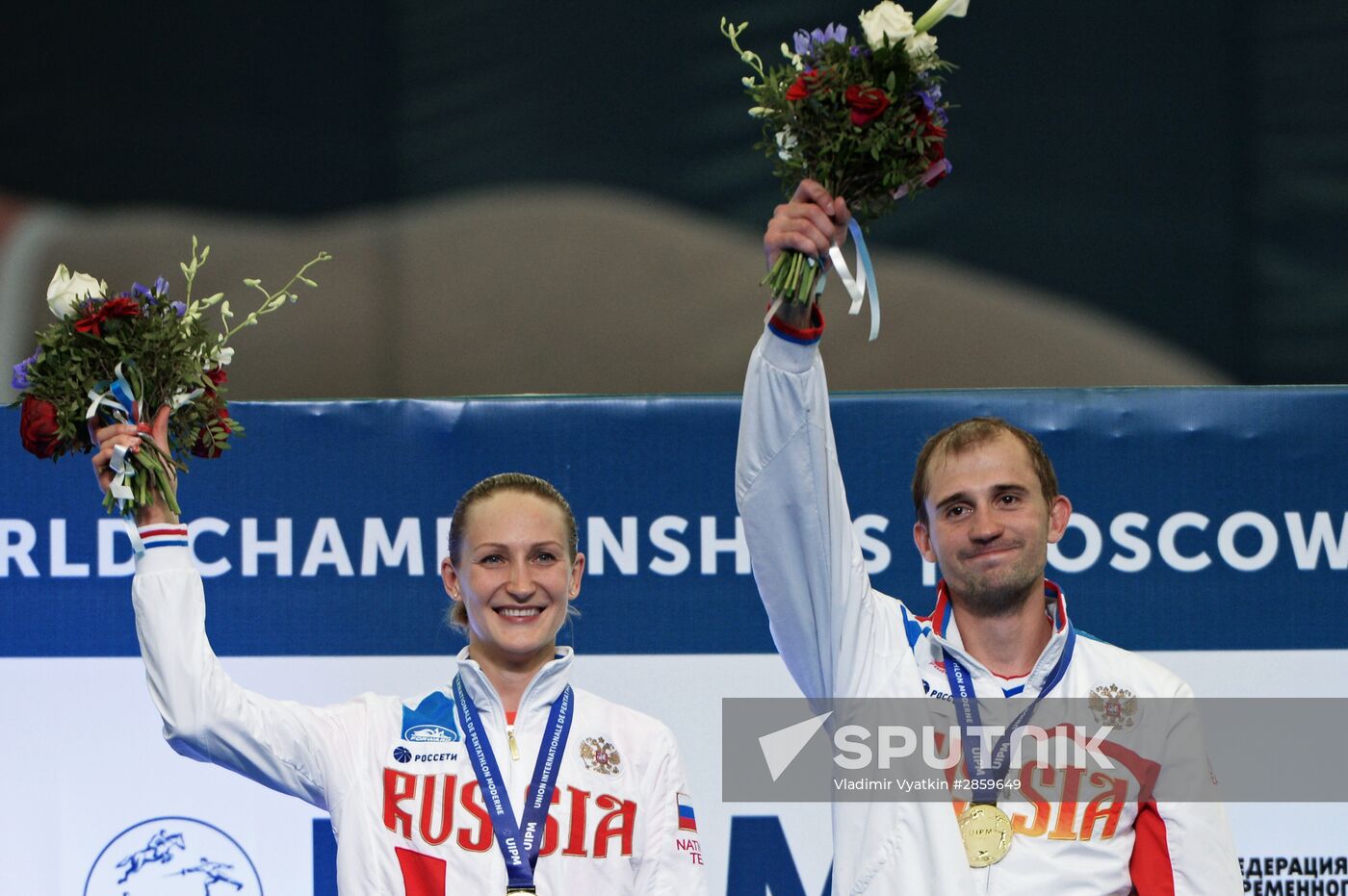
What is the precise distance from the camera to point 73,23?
15.5 ft

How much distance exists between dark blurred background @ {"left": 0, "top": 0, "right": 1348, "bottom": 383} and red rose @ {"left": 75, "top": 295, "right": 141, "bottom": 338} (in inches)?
73.7

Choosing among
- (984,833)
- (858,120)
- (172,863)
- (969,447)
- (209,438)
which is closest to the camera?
(858,120)

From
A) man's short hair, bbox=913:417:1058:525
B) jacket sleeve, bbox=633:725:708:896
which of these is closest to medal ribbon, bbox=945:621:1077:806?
man's short hair, bbox=913:417:1058:525

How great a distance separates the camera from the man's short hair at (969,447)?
9.13 ft

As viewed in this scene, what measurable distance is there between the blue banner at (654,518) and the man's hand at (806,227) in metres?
1.73

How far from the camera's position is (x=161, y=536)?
8.67 ft

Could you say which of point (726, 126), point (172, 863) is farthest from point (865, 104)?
point (172, 863)

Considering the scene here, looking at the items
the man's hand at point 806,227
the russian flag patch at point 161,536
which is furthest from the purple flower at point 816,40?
the russian flag patch at point 161,536

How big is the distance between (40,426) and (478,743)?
0.97 meters

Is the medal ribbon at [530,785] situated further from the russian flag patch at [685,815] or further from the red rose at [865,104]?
the red rose at [865,104]

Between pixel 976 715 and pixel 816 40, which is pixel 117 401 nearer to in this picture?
pixel 816 40

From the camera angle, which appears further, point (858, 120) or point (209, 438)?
point (209, 438)

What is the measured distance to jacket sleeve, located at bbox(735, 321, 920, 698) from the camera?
2.37 metres

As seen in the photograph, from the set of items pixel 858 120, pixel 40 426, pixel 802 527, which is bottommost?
pixel 802 527
